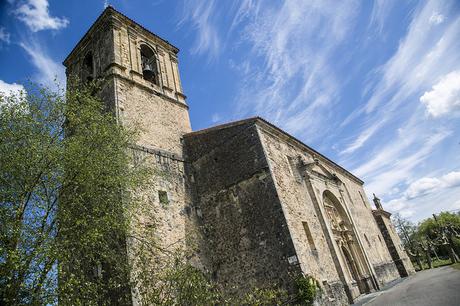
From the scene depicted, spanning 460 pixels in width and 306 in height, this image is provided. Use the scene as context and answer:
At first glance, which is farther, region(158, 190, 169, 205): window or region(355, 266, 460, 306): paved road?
region(158, 190, 169, 205): window

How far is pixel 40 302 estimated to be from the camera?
5887 mm

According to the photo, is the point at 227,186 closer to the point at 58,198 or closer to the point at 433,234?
the point at 58,198

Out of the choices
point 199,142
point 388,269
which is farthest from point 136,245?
point 388,269

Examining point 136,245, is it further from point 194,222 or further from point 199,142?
point 199,142

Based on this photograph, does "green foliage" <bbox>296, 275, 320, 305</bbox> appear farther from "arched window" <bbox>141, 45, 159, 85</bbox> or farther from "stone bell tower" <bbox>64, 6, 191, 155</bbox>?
"arched window" <bbox>141, 45, 159, 85</bbox>

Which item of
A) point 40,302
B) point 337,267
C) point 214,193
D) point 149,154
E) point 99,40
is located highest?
point 99,40

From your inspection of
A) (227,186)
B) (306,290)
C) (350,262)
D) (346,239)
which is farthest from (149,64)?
(350,262)

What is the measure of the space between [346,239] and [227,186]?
8610 mm

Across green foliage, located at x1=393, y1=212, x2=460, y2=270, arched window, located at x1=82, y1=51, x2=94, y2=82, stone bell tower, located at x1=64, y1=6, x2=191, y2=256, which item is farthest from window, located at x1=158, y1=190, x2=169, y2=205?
green foliage, located at x1=393, y1=212, x2=460, y2=270

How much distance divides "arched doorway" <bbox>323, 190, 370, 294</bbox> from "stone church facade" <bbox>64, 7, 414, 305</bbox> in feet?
0.22

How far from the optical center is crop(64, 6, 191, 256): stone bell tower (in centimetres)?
1181

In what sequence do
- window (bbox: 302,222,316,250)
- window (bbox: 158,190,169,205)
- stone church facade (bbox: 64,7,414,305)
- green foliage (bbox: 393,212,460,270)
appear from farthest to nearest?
green foliage (bbox: 393,212,460,270), window (bbox: 302,222,316,250), window (bbox: 158,190,169,205), stone church facade (bbox: 64,7,414,305)

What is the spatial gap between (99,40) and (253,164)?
35.9ft

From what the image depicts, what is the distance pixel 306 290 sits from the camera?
9672 mm
